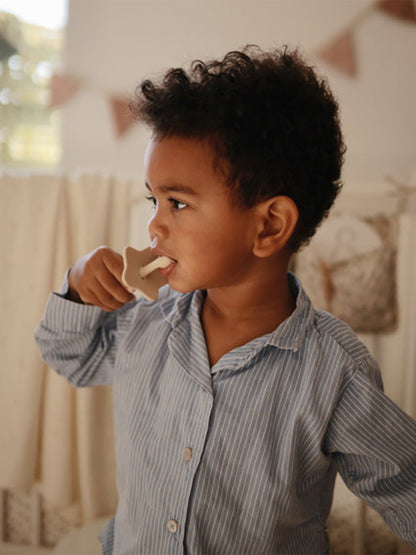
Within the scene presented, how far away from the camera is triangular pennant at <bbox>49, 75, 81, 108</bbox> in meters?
1.54

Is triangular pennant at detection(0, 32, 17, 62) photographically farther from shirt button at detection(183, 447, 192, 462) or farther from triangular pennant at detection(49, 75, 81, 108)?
shirt button at detection(183, 447, 192, 462)

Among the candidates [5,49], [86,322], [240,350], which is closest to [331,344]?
[240,350]

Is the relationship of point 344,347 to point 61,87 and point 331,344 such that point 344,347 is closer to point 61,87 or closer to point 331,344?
point 331,344

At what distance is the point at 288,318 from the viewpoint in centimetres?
68

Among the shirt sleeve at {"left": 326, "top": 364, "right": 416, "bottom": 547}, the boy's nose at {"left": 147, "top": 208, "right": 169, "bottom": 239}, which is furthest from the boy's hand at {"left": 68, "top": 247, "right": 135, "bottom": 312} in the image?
the shirt sleeve at {"left": 326, "top": 364, "right": 416, "bottom": 547}

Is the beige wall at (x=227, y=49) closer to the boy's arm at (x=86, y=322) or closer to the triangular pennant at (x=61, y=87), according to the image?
the triangular pennant at (x=61, y=87)

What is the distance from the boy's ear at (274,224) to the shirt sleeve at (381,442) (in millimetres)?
210

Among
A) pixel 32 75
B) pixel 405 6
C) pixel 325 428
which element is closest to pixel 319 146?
pixel 325 428

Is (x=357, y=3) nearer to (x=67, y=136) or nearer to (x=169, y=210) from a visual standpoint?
(x=67, y=136)

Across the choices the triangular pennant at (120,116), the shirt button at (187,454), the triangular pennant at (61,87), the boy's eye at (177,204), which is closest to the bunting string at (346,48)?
the triangular pennant at (120,116)

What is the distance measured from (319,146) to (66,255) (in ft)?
1.97

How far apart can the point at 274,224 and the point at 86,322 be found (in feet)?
1.07

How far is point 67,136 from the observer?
62.6 inches

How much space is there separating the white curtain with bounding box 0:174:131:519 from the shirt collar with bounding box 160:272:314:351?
29 centimetres
